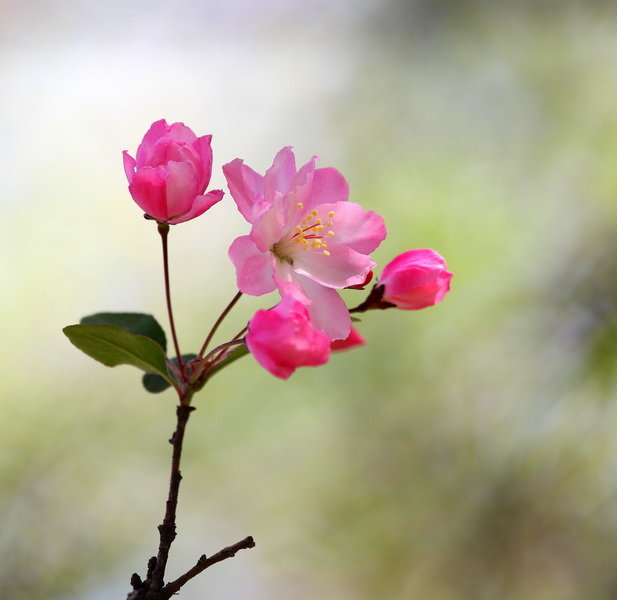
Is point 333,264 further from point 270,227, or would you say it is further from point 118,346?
point 118,346

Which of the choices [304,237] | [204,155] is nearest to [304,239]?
[304,237]

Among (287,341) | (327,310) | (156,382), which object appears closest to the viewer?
(287,341)

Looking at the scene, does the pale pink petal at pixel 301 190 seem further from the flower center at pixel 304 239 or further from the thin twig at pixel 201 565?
the thin twig at pixel 201 565

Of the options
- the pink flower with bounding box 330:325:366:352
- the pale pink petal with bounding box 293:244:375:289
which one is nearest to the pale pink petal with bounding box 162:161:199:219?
the pale pink petal with bounding box 293:244:375:289

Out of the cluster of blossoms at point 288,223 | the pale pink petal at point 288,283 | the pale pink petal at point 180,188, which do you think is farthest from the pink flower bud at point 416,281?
the pale pink petal at point 180,188

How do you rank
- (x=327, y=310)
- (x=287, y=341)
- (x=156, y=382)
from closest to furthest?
(x=287, y=341), (x=327, y=310), (x=156, y=382)

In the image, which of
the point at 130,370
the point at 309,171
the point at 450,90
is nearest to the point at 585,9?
the point at 450,90
